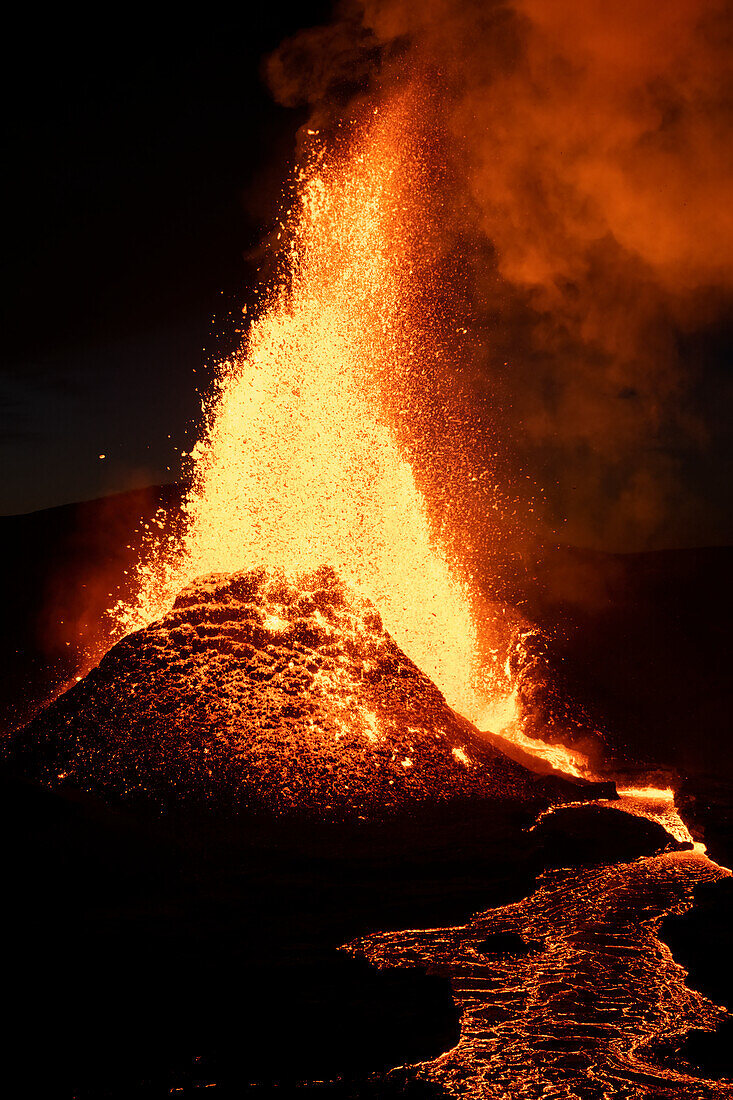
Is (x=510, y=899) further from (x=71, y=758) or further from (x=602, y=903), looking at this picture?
(x=71, y=758)

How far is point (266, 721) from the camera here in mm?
25312

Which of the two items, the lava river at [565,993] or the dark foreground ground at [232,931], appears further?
the lava river at [565,993]

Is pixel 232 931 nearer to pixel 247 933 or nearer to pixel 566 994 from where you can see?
pixel 247 933

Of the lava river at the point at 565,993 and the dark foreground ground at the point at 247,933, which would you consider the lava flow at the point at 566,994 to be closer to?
the lava river at the point at 565,993

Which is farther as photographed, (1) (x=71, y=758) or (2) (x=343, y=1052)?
(1) (x=71, y=758)

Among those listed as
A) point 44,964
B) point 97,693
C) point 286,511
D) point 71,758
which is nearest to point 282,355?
point 286,511

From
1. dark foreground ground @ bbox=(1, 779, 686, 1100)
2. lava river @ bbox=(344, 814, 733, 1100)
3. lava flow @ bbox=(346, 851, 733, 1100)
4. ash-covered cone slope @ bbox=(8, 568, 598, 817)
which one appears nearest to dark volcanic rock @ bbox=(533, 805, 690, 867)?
dark foreground ground @ bbox=(1, 779, 686, 1100)

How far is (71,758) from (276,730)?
586cm

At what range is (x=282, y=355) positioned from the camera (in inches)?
1499

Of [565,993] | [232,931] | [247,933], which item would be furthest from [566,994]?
[232,931]

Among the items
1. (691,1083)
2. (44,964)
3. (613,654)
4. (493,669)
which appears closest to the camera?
(691,1083)

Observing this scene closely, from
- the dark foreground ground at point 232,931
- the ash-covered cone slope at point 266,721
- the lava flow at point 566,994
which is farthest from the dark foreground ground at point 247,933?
the ash-covered cone slope at point 266,721

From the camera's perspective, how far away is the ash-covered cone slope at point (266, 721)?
23.6 meters

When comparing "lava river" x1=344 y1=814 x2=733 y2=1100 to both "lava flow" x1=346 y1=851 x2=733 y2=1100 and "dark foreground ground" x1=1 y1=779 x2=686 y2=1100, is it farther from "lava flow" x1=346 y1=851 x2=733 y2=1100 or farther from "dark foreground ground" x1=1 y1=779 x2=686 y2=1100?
"dark foreground ground" x1=1 y1=779 x2=686 y2=1100
